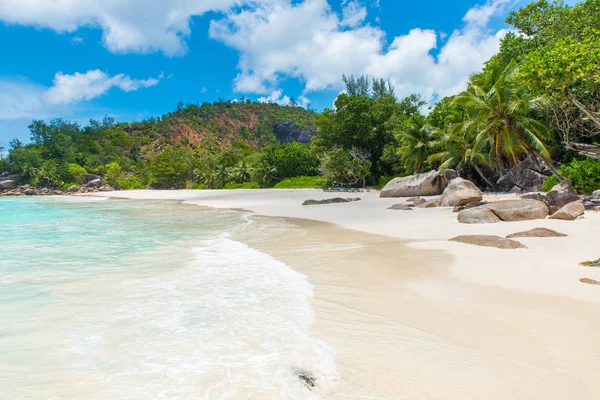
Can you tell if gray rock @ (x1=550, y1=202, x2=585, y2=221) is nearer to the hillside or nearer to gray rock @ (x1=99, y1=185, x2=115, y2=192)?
gray rock @ (x1=99, y1=185, x2=115, y2=192)

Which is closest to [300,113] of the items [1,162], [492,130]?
[1,162]

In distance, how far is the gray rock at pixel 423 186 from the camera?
24.5 meters

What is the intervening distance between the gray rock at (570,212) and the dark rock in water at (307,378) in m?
10.7

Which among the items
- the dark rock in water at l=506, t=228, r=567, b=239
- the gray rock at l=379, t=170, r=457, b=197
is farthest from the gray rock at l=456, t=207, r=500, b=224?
the gray rock at l=379, t=170, r=457, b=197

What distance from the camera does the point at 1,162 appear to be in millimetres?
82562

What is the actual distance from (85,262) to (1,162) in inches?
4019

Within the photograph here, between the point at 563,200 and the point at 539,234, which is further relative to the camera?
the point at 563,200

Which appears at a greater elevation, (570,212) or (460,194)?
(460,194)

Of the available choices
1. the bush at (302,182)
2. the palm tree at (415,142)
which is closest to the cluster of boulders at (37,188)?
the bush at (302,182)

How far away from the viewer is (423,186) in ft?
80.6

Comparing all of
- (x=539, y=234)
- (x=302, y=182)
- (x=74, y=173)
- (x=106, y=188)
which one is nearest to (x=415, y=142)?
(x=302, y=182)

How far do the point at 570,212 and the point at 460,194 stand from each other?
5589 mm

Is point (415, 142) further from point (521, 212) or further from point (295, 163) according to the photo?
point (295, 163)

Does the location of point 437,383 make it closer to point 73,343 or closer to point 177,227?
point 73,343
